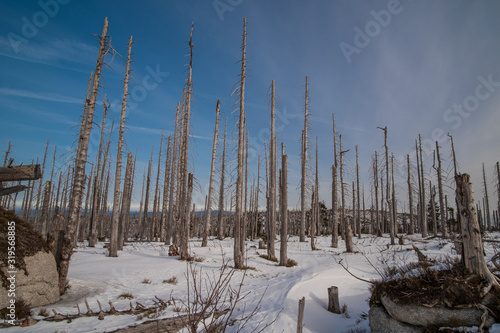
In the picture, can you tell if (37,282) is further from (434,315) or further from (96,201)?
(96,201)

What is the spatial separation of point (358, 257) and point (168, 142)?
700 inches

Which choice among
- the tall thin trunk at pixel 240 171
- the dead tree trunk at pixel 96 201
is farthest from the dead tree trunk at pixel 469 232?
the dead tree trunk at pixel 96 201

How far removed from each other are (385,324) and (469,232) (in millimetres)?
2490

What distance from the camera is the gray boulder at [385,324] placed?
15.9ft

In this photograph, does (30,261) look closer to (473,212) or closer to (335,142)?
(473,212)

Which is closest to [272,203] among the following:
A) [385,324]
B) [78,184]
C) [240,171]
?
[240,171]

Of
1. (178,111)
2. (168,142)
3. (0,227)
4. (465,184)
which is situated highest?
(178,111)

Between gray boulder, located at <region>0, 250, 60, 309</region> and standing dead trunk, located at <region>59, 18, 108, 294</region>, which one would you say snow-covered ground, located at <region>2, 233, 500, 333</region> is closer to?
gray boulder, located at <region>0, 250, 60, 309</region>

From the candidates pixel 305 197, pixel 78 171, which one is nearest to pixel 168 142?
pixel 305 197

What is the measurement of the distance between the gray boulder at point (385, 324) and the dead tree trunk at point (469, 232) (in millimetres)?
1531

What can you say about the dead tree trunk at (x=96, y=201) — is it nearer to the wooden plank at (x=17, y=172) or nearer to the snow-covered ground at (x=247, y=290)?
the snow-covered ground at (x=247, y=290)

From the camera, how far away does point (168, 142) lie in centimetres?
2306

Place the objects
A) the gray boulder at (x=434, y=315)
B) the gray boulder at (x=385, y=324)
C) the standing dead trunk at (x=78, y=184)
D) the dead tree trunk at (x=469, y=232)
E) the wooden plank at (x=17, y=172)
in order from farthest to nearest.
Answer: the standing dead trunk at (x=78, y=184) < the wooden plank at (x=17, y=172) < the gray boulder at (x=385, y=324) < the dead tree trunk at (x=469, y=232) < the gray boulder at (x=434, y=315)

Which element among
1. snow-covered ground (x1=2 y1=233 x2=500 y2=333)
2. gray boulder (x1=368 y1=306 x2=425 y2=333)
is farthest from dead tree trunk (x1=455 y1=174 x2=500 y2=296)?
snow-covered ground (x1=2 y1=233 x2=500 y2=333)
